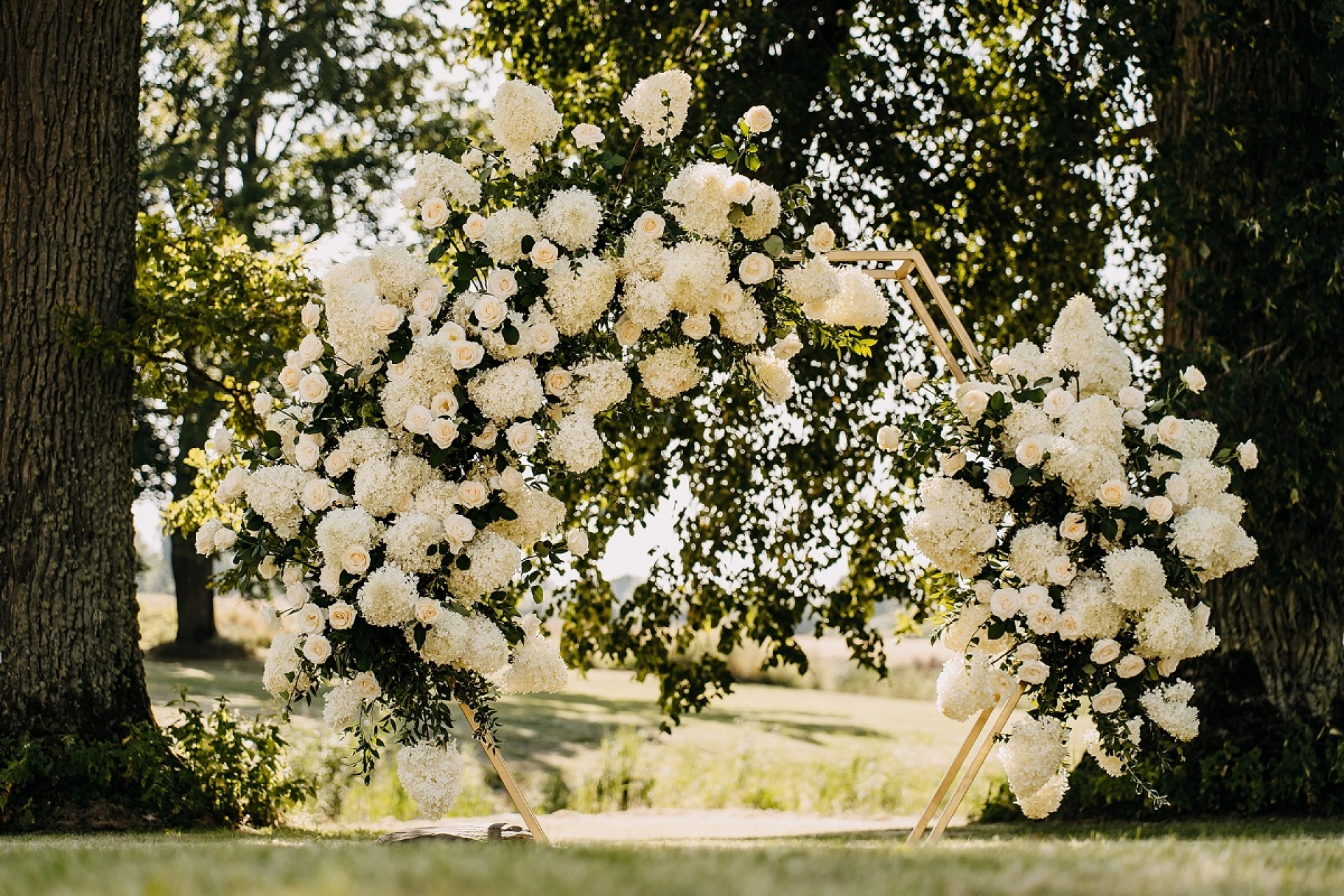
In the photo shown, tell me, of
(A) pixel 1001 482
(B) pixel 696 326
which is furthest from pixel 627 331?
(A) pixel 1001 482

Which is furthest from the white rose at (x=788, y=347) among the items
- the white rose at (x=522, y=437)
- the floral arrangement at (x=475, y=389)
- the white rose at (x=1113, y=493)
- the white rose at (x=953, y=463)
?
the white rose at (x=1113, y=493)

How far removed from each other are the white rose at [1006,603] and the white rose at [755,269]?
155cm

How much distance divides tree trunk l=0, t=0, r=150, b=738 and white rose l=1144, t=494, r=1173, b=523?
5.19 m

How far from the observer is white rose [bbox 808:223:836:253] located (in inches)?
194

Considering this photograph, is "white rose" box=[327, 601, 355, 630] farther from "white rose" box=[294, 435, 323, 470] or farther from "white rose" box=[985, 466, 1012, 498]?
"white rose" box=[985, 466, 1012, 498]

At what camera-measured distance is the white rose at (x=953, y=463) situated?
515 centimetres

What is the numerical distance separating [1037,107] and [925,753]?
21.5 feet

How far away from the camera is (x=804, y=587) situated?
8.57m

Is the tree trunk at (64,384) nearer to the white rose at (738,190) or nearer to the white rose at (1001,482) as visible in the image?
the white rose at (738,190)

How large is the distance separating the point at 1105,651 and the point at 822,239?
196 cm

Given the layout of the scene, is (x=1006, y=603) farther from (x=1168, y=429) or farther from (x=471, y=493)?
(x=471, y=493)

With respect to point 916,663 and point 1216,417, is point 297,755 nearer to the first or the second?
point 1216,417

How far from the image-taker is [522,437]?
14.8ft

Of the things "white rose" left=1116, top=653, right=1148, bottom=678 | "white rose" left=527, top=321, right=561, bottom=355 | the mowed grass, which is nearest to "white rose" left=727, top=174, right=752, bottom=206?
"white rose" left=527, top=321, right=561, bottom=355
